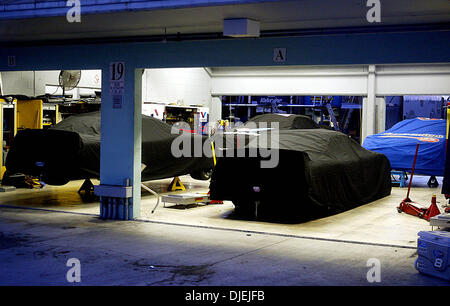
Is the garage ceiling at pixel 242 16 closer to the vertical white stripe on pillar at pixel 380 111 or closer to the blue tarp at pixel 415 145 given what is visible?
the blue tarp at pixel 415 145

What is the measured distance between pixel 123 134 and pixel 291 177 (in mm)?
2694

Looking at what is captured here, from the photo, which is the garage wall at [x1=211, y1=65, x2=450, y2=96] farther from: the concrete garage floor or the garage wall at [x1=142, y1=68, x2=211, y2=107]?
the concrete garage floor

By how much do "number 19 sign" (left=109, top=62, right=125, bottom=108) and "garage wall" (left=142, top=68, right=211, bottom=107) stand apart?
31.4 feet

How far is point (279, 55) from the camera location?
25.8 ft

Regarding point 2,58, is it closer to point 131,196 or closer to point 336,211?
point 131,196

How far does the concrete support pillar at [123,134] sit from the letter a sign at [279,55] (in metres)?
2.27

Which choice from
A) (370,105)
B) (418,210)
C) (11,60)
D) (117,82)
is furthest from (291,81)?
(117,82)

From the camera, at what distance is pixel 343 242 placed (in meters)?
7.54

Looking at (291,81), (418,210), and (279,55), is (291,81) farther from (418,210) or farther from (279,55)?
(279,55)

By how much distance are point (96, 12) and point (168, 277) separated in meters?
3.37

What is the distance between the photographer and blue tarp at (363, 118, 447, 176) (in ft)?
46.0

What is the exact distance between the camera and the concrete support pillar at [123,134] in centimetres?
888

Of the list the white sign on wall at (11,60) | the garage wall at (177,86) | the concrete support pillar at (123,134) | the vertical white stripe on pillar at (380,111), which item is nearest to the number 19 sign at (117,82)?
the concrete support pillar at (123,134)
